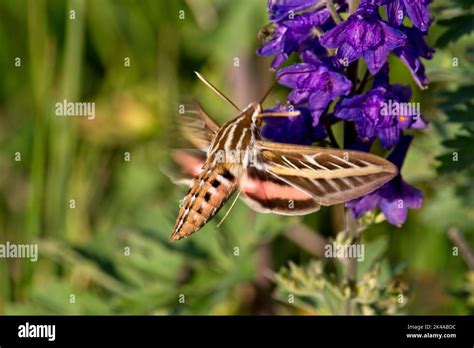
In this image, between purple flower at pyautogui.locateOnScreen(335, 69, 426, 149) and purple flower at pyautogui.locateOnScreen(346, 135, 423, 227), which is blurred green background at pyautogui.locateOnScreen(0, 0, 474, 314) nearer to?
purple flower at pyautogui.locateOnScreen(346, 135, 423, 227)

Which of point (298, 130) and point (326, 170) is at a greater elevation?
point (298, 130)

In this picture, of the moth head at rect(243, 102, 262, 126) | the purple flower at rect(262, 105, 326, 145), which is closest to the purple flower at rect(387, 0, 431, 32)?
the purple flower at rect(262, 105, 326, 145)

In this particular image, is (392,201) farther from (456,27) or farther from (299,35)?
(456,27)

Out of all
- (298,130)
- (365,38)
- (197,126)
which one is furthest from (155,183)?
(365,38)
